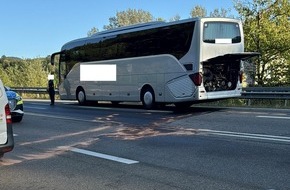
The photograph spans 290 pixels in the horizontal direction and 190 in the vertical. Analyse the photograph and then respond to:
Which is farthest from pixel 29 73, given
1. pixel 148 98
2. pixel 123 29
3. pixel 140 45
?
pixel 148 98

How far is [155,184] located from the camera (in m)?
5.39

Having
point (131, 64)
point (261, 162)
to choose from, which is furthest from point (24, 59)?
point (261, 162)

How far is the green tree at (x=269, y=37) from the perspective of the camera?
2767 centimetres

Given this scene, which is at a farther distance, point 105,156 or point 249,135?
point 249,135

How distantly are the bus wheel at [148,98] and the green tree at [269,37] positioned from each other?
12515 mm

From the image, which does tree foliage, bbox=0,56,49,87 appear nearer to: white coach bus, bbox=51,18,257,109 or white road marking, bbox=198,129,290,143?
white coach bus, bbox=51,18,257,109

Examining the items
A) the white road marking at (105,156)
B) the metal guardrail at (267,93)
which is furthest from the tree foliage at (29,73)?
the white road marking at (105,156)

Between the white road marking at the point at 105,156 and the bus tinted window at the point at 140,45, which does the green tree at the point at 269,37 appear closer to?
the bus tinted window at the point at 140,45

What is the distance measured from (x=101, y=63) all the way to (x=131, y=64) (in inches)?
99.3

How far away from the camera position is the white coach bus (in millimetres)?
15133

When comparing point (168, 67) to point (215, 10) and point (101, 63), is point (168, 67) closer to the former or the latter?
point (101, 63)

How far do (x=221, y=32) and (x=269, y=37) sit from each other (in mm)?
13527

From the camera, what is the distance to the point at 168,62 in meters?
16.3

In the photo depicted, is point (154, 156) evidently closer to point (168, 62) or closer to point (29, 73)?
point (168, 62)
